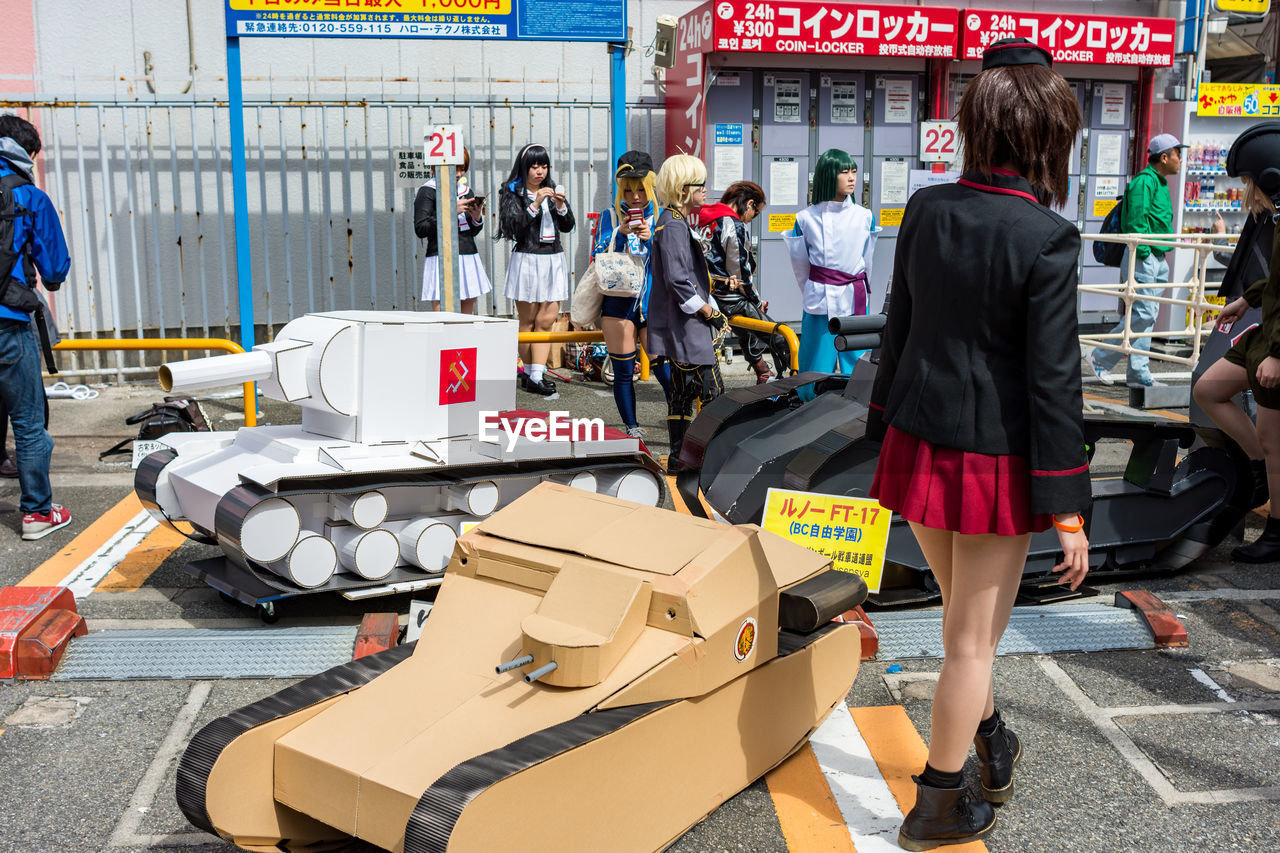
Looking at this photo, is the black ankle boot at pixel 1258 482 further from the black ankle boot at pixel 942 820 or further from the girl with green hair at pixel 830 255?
the black ankle boot at pixel 942 820

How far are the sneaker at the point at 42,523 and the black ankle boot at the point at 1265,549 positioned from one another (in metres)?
5.80

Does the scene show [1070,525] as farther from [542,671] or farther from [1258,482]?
[1258,482]

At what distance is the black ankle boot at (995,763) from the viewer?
3.18m

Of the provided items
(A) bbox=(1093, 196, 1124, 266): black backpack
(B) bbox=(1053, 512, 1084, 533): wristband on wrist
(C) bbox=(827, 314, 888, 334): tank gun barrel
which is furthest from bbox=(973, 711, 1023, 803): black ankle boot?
(A) bbox=(1093, 196, 1124, 266): black backpack

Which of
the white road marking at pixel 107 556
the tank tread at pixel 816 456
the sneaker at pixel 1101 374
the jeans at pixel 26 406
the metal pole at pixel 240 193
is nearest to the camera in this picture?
the tank tread at pixel 816 456

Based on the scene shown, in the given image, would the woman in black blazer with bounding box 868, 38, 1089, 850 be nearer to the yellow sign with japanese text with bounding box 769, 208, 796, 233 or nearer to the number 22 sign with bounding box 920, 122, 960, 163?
the number 22 sign with bounding box 920, 122, 960, 163

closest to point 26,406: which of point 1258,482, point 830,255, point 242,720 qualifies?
point 242,720

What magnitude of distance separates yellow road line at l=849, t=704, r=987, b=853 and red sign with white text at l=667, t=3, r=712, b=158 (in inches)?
303

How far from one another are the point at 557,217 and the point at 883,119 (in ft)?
13.1

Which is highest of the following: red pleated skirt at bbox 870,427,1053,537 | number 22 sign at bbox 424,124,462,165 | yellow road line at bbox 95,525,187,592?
number 22 sign at bbox 424,124,462,165

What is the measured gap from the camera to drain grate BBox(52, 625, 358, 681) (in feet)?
13.5

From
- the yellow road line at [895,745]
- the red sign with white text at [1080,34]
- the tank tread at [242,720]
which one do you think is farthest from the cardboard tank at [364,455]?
the red sign with white text at [1080,34]

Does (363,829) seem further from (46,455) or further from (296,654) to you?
(46,455)

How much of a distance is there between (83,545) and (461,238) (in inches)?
190
